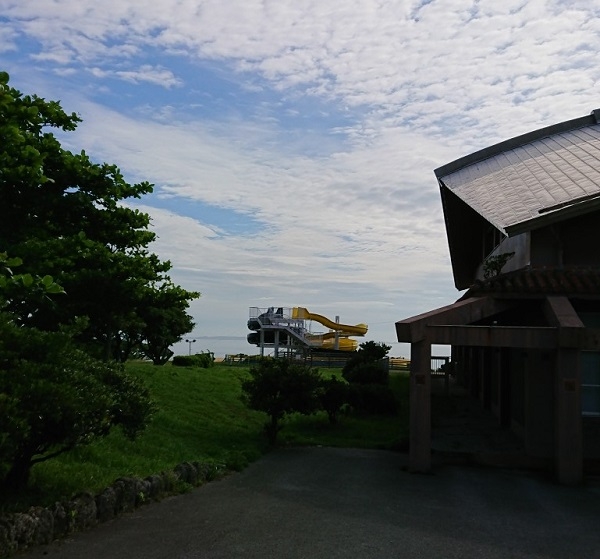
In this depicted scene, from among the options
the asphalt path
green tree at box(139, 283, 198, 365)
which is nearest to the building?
the asphalt path

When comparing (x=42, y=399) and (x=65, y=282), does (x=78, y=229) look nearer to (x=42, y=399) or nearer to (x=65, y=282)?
→ (x=65, y=282)

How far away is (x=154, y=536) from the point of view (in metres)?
7.40

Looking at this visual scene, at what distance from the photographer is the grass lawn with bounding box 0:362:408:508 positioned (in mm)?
9148

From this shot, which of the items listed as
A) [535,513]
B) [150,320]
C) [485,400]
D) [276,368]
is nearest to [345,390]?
[276,368]

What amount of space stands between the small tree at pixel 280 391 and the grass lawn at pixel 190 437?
0.74 metres

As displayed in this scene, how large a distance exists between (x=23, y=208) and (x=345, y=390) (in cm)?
981

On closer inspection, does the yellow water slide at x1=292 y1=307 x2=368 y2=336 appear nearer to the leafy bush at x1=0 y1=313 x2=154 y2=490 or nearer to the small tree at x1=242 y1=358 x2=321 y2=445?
the small tree at x1=242 y1=358 x2=321 y2=445

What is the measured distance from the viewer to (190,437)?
46.2 feet

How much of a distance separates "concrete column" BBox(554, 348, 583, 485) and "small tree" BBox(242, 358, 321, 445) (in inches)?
221

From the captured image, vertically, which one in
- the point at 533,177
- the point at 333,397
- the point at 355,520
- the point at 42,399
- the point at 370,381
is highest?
the point at 533,177

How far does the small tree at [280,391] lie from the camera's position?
15.1 m

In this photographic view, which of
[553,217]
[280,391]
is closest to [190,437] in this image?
[280,391]

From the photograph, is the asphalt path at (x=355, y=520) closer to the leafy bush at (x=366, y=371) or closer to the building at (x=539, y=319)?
the building at (x=539, y=319)

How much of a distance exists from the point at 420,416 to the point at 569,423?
2562 mm
